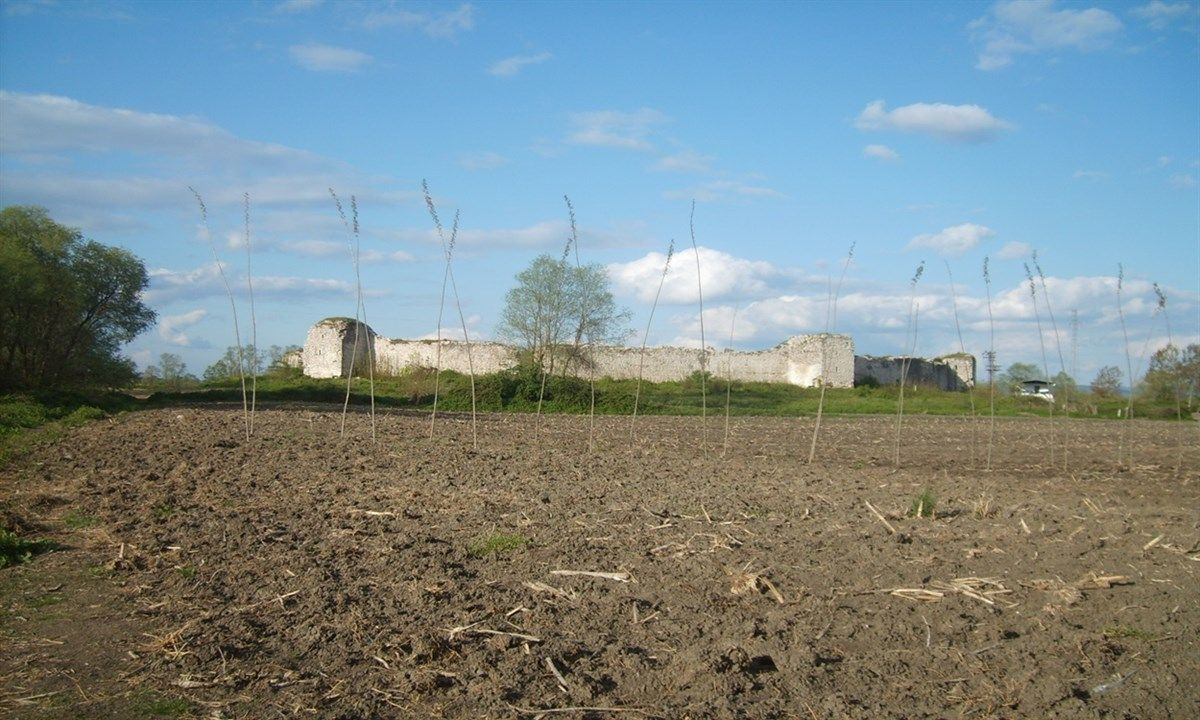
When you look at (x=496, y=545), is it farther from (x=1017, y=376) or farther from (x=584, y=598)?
(x=1017, y=376)

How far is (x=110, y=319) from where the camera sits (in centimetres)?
2439

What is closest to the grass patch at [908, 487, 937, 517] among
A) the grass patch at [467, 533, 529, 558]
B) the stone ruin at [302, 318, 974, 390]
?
the grass patch at [467, 533, 529, 558]

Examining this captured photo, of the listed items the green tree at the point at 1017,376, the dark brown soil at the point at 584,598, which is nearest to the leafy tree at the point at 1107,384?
the green tree at the point at 1017,376

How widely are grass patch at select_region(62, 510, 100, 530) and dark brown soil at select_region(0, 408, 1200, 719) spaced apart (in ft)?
0.16

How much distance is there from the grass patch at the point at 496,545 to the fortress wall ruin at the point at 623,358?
2879 centimetres

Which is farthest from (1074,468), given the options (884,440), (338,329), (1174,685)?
(338,329)

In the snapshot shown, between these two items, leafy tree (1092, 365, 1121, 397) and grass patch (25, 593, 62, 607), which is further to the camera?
leafy tree (1092, 365, 1121, 397)

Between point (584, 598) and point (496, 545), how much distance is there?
1416 millimetres

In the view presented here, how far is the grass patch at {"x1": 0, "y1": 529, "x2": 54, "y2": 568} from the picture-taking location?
661cm

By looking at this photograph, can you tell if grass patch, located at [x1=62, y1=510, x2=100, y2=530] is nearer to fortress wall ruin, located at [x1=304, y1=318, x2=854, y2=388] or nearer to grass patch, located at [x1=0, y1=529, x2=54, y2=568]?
grass patch, located at [x1=0, y1=529, x2=54, y2=568]

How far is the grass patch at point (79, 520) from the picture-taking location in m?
7.85

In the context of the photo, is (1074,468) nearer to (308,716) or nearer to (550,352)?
(308,716)

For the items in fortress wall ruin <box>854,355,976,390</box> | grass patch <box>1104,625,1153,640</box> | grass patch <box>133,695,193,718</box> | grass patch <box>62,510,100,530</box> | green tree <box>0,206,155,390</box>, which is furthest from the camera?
fortress wall ruin <box>854,355,976,390</box>

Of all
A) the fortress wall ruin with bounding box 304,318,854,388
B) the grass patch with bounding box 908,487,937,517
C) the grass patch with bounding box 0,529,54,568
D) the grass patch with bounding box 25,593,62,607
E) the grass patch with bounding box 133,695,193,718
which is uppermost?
the fortress wall ruin with bounding box 304,318,854,388
